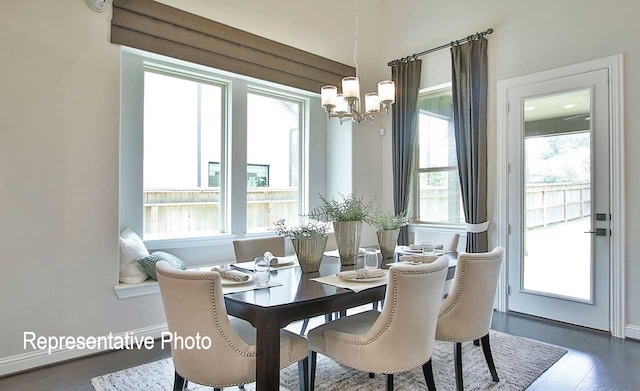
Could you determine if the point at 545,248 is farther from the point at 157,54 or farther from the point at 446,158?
the point at 157,54

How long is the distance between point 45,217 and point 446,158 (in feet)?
13.2

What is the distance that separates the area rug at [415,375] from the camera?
246 centimetres

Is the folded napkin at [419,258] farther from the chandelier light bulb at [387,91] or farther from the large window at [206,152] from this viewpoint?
the large window at [206,152]

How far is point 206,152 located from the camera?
418 centimetres

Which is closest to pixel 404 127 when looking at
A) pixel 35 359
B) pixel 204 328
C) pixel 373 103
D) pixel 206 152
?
pixel 373 103

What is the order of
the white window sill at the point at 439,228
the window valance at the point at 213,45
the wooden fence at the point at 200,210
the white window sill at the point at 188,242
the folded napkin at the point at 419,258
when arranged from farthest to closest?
the white window sill at the point at 439,228 → the wooden fence at the point at 200,210 → the white window sill at the point at 188,242 → the window valance at the point at 213,45 → the folded napkin at the point at 419,258

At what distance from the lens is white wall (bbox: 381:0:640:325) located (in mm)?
3256

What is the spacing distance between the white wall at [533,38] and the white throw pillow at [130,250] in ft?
10.3

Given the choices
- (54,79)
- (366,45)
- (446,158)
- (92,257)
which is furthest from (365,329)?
(366,45)

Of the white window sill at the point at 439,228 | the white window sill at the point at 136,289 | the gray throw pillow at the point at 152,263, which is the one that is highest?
the white window sill at the point at 439,228

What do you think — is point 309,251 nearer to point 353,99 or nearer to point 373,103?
point 353,99

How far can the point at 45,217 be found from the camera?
110 inches

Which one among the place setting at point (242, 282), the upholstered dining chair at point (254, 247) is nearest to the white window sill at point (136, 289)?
the upholstered dining chair at point (254, 247)

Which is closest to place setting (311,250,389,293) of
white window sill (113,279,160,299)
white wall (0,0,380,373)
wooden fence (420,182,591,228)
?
white window sill (113,279,160,299)
